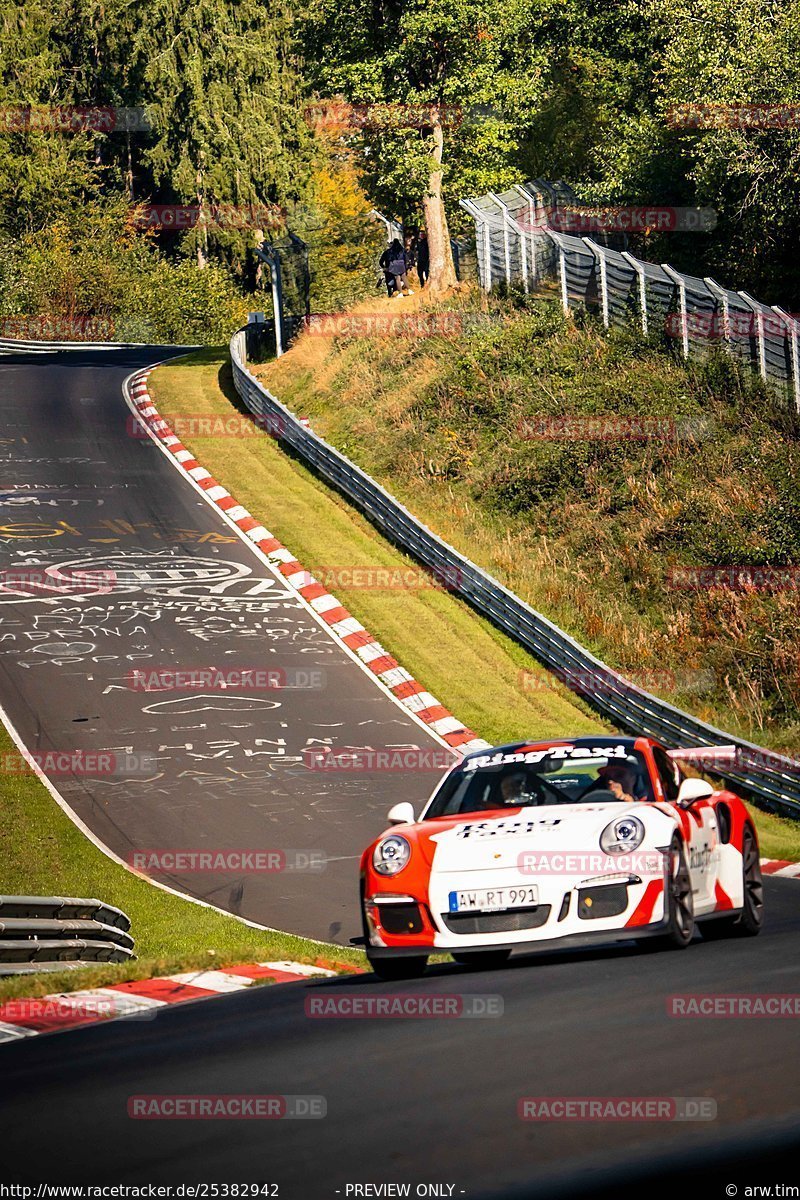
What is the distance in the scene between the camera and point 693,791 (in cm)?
908

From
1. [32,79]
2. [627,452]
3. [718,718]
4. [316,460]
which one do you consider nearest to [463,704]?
[718,718]

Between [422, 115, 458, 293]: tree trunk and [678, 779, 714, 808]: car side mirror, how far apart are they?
32152 millimetres

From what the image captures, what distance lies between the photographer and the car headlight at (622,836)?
8.39 m

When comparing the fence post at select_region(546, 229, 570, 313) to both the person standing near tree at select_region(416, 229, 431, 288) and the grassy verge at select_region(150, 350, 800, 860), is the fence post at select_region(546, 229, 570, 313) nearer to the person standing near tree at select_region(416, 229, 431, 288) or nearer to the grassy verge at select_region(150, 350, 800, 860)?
the grassy verge at select_region(150, 350, 800, 860)

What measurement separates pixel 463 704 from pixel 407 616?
3.60 metres

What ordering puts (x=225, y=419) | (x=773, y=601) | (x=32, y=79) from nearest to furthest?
(x=773, y=601)
(x=225, y=419)
(x=32, y=79)

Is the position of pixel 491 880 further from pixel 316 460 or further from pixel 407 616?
pixel 316 460

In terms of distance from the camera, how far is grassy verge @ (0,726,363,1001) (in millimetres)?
10000

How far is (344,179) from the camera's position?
267ft

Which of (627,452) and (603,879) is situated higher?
(603,879)

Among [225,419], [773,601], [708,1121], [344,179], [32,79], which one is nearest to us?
[708,1121]

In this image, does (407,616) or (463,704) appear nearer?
(463,704)

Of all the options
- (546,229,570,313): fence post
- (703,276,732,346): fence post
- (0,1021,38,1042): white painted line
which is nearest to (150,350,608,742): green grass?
(546,229,570,313): fence post

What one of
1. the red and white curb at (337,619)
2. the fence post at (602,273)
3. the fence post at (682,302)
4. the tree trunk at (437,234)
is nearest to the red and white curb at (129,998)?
the red and white curb at (337,619)
